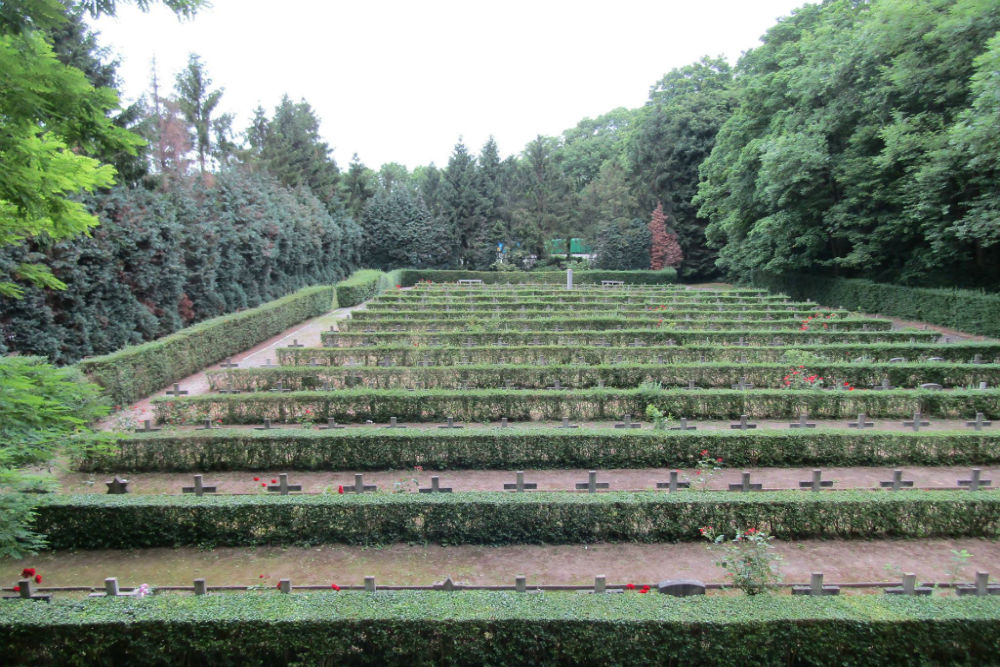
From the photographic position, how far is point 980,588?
631 cm

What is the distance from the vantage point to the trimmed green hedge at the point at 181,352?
53.6 feet

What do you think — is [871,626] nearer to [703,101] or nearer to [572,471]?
[572,471]

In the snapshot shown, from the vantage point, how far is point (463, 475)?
10867 millimetres

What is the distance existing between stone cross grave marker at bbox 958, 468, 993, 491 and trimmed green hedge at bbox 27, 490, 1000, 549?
3.02 feet

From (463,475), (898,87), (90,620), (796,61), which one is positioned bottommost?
(463,475)

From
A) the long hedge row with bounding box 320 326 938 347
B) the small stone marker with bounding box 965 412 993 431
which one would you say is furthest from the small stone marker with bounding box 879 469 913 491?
the long hedge row with bounding box 320 326 938 347

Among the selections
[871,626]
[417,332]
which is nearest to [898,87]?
[417,332]

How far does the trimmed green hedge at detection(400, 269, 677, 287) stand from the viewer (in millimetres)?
49219

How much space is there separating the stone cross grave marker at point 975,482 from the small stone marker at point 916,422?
2.03m

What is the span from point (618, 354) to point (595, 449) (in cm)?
747

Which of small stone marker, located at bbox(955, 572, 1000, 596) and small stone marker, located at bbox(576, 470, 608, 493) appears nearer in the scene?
small stone marker, located at bbox(955, 572, 1000, 596)

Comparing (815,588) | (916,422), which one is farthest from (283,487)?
(916,422)

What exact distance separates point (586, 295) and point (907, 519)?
23.5m

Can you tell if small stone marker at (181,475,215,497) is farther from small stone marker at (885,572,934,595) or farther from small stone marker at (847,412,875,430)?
small stone marker at (847,412,875,430)
